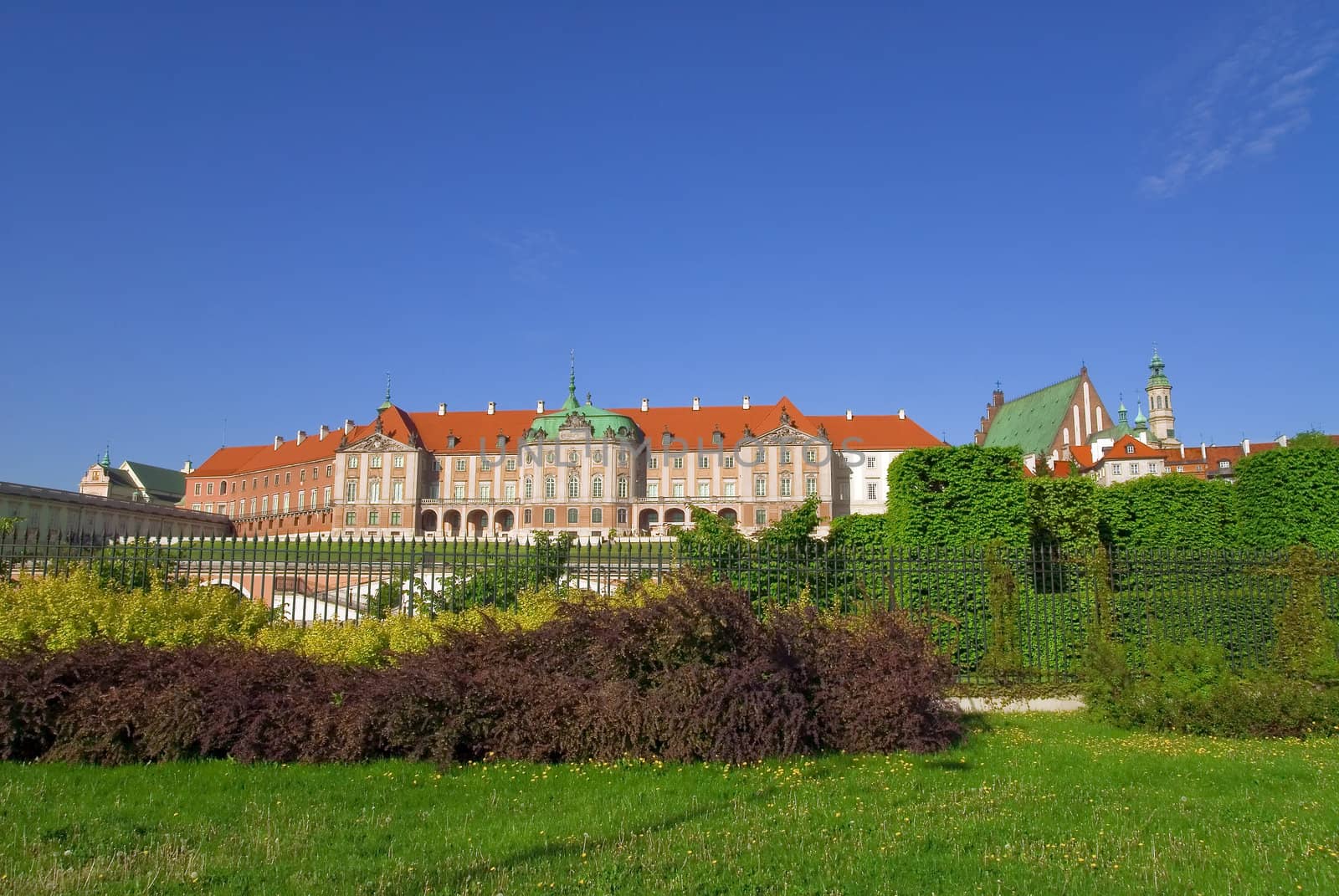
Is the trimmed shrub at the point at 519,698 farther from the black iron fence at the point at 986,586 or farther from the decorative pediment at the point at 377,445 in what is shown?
the decorative pediment at the point at 377,445

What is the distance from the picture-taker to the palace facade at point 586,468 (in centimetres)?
8275

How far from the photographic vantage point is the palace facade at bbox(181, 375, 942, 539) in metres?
82.8

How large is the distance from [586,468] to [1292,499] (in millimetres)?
67154

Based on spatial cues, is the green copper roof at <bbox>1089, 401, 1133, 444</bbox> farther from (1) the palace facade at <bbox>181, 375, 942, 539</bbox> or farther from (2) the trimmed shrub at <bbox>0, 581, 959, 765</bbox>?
(2) the trimmed shrub at <bbox>0, 581, 959, 765</bbox>

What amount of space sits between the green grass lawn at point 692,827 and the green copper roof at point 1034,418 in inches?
3106

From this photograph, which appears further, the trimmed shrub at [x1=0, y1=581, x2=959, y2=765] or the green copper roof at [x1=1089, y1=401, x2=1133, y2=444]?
the green copper roof at [x1=1089, y1=401, x2=1133, y2=444]

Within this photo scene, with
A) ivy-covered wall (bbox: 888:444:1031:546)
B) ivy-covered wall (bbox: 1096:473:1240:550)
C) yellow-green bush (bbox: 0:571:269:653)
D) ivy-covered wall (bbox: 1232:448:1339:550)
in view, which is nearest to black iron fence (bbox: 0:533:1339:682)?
yellow-green bush (bbox: 0:571:269:653)

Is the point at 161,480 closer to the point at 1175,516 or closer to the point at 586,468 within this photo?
the point at 586,468

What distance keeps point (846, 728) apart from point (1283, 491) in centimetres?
1487

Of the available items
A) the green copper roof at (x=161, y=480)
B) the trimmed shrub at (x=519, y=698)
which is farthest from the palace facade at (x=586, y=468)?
the trimmed shrub at (x=519, y=698)

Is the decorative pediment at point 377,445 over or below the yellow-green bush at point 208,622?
over

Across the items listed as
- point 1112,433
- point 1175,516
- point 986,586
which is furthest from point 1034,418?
point 986,586

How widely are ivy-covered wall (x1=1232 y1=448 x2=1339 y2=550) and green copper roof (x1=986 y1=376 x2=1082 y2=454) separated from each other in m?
64.6

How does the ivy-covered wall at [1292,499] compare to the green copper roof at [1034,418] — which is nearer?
the ivy-covered wall at [1292,499]
